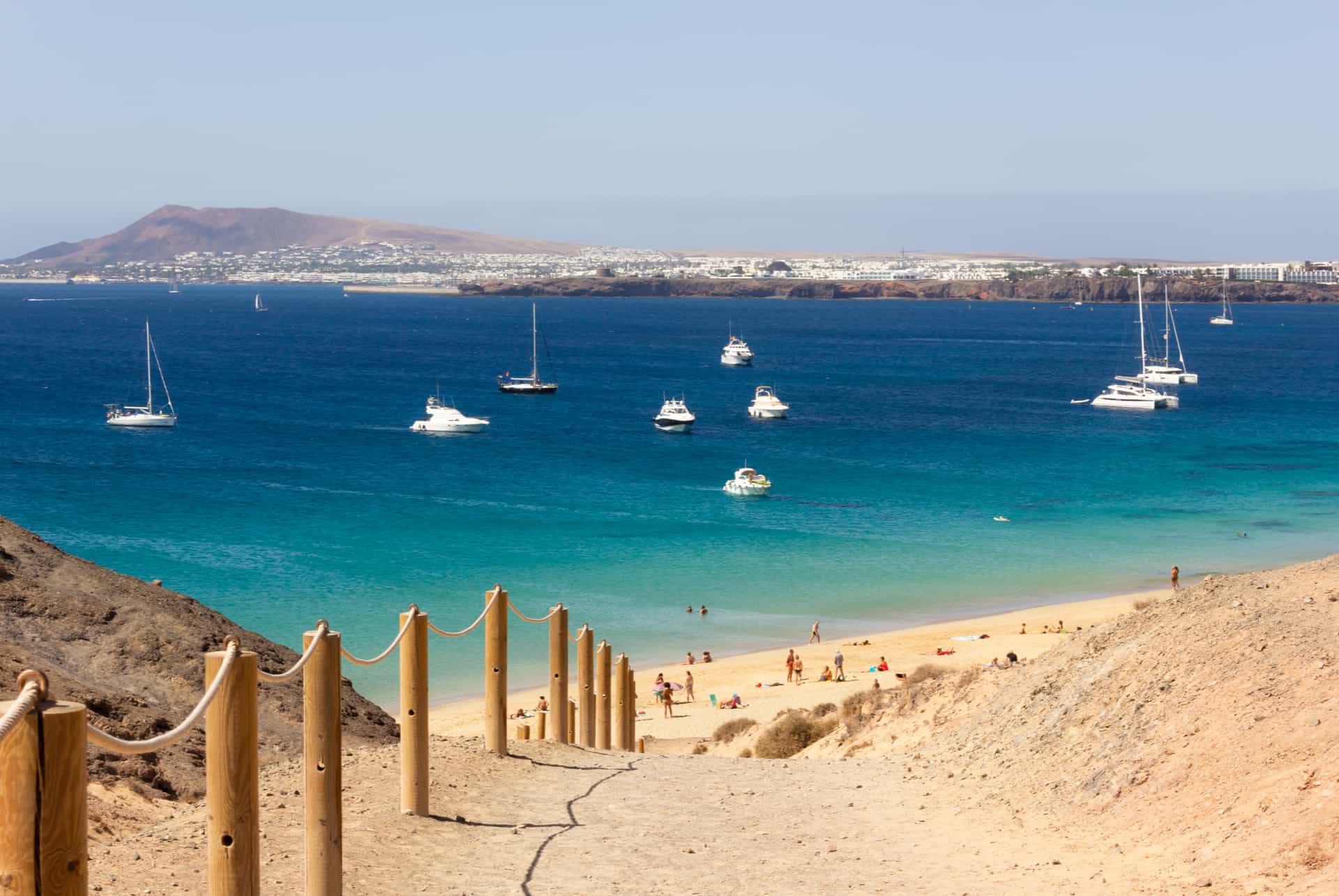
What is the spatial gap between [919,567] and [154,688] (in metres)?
30.9

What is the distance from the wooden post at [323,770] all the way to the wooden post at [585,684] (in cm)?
736

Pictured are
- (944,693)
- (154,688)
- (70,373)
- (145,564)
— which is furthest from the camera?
(70,373)

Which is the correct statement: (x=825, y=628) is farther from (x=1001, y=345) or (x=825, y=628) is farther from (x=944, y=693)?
(x=1001, y=345)

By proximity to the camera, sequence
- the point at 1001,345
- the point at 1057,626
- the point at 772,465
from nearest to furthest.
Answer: the point at 1057,626, the point at 772,465, the point at 1001,345

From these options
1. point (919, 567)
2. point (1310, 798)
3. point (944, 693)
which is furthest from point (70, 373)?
point (1310, 798)

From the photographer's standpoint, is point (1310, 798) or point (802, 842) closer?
point (1310, 798)

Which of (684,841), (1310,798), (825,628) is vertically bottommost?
(825,628)

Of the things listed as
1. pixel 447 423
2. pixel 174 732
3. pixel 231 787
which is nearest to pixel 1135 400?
pixel 447 423

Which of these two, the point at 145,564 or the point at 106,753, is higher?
the point at 106,753

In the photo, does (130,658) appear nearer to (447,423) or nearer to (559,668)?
(559,668)

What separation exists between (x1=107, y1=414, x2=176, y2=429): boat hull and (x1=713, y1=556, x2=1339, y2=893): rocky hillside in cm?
6407

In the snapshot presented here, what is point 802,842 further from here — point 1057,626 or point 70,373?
point 70,373

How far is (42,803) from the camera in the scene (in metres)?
4.25

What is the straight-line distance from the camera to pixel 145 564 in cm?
3978
